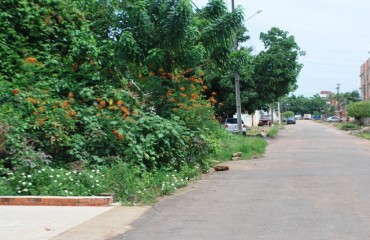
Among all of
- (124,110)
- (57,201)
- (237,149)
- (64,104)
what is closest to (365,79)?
(237,149)

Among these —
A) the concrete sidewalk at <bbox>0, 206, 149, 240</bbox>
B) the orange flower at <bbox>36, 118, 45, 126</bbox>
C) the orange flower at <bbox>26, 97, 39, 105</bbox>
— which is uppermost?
the orange flower at <bbox>26, 97, 39, 105</bbox>

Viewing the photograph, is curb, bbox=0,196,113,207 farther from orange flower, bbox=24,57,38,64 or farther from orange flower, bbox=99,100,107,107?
orange flower, bbox=24,57,38,64

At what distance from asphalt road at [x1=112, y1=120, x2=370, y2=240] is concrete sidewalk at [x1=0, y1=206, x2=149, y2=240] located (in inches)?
13.3

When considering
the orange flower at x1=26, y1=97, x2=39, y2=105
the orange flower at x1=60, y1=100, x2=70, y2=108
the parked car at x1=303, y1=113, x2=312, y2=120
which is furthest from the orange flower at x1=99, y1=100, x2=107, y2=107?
the parked car at x1=303, y1=113, x2=312, y2=120

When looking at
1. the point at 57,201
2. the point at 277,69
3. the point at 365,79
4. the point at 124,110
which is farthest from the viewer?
the point at 365,79

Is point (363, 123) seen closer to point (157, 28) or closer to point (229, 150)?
point (229, 150)

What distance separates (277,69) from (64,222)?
2888 centimetres

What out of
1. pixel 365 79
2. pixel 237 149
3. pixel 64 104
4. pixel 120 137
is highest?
pixel 365 79

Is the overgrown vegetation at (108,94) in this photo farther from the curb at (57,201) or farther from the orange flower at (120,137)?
the curb at (57,201)

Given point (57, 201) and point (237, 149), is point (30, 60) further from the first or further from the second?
point (237, 149)

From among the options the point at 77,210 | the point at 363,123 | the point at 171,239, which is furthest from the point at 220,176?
the point at 363,123

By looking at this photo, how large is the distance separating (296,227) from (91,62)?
907cm

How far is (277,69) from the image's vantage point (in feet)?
115

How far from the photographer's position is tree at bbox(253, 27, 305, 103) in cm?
3516
